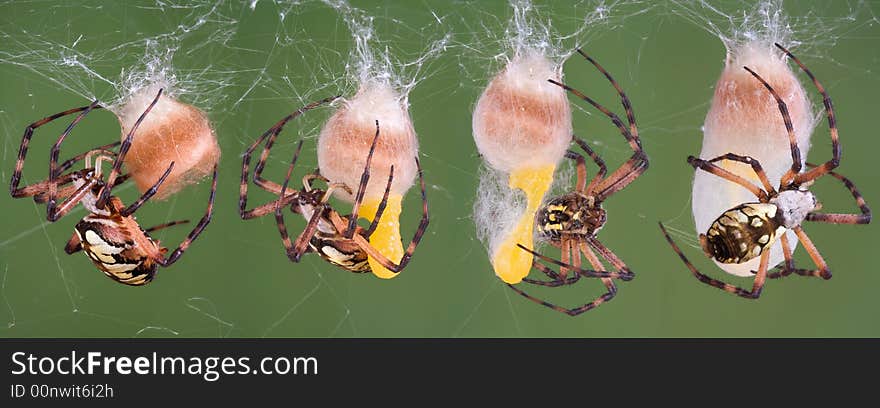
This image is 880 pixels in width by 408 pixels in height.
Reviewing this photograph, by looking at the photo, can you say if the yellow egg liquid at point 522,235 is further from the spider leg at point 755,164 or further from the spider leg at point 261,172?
the spider leg at point 261,172

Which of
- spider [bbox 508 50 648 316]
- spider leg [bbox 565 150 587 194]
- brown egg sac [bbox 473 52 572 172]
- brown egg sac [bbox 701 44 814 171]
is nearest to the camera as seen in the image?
brown egg sac [bbox 473 52 572 172]

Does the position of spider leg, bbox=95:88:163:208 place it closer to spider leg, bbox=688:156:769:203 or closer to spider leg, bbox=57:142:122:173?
spider leg, bbox=57:142:122:173

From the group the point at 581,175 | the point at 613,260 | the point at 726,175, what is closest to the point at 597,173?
the point at 581,175

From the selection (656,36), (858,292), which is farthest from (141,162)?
(858,292)

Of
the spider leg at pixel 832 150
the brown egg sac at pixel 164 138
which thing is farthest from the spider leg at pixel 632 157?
the brown egg sac at pixel 164 138

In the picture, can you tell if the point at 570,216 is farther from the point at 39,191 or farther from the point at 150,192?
the point at 39,191

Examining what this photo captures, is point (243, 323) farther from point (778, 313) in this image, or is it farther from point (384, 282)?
point (778, 313)

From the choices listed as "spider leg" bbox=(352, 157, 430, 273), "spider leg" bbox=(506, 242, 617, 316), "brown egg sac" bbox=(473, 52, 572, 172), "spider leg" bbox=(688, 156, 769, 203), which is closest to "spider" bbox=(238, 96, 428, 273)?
"spider leg" bbox=(352, 157, 430, 273)

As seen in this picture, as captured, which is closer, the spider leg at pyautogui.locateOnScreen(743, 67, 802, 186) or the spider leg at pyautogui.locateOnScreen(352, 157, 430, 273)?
the spider leg at pyautogui.locateOnScreen(743, 67, 802, 186)
